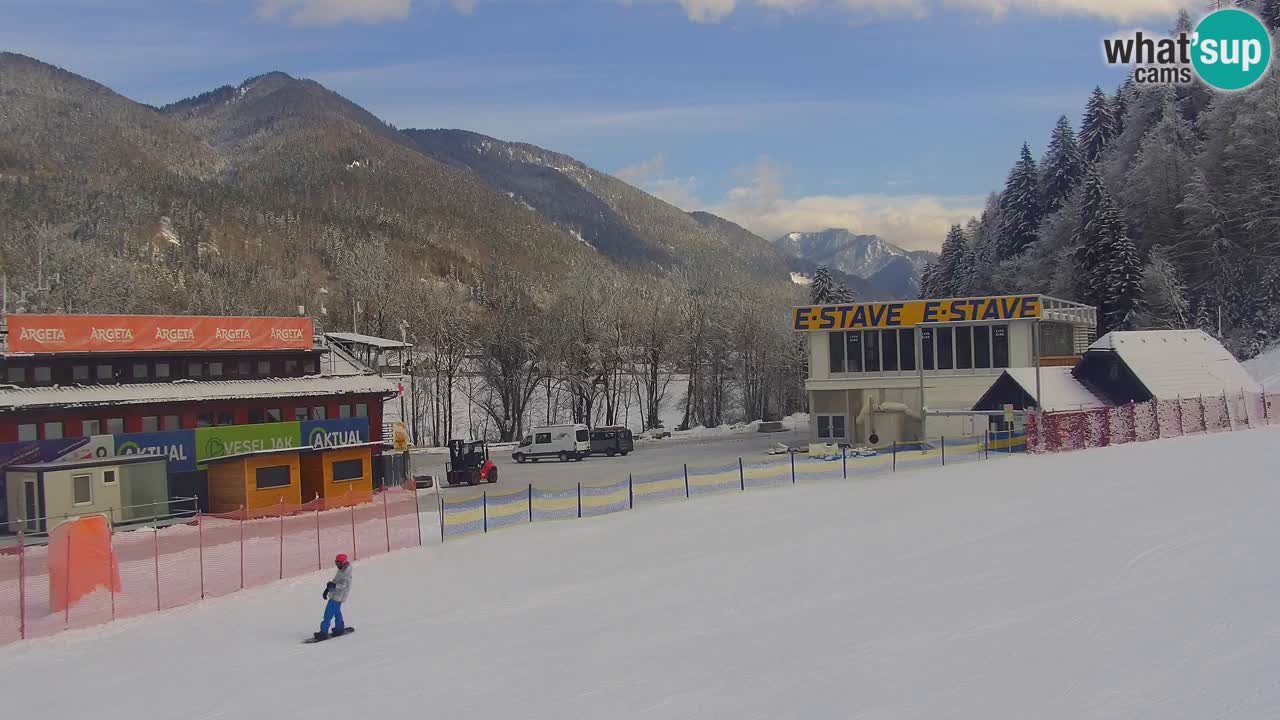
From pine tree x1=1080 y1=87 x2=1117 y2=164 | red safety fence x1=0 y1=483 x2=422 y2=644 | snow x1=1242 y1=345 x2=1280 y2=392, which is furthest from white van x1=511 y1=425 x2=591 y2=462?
pine tree x1=1080 y1=87 x2=1117 y2=164

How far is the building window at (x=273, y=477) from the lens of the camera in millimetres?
34844

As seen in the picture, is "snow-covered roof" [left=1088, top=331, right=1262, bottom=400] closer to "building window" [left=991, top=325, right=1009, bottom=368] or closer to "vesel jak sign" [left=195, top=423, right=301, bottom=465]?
"building window" [left=991, top=325, right=1009, bottom=368]

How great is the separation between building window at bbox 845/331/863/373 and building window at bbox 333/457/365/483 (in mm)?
27345

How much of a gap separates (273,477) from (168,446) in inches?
150

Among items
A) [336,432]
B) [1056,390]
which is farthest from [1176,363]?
[336,432]

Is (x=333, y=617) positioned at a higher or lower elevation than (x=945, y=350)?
lower

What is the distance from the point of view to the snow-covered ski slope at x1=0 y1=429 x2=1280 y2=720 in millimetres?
12297

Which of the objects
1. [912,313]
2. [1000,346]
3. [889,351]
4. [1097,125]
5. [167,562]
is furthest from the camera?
[1097,125]

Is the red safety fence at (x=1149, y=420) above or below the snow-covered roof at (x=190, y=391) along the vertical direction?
below

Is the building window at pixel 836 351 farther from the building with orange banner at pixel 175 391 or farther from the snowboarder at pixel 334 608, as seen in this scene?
the snowboarder at pixel 334 608

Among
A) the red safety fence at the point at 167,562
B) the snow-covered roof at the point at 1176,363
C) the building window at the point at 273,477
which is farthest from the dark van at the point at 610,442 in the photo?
the snow-covered roof at the point at 1176,363

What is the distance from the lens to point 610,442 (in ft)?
184

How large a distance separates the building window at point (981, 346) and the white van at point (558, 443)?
2154cm

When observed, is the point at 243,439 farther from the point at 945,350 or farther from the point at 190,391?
the point at 945,350
